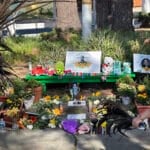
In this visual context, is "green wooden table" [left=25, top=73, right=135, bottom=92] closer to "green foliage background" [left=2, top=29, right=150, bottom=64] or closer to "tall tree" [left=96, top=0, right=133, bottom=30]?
"green foliage background" [left=2, top=29, right=150, bottom=64]

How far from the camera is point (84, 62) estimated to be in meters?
9.27

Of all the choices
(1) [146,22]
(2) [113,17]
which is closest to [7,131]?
(2) [113,17]

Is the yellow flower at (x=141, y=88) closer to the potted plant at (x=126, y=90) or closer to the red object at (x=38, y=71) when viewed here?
the potted plant at (x=126, y=90)

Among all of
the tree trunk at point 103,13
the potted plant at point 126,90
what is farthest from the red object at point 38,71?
the tree trunk at point 103,13

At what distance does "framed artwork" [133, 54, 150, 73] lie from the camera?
902cm

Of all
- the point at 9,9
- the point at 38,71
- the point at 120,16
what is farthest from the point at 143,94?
the point at 120,16

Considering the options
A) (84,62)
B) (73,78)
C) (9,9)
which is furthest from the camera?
(84,62)

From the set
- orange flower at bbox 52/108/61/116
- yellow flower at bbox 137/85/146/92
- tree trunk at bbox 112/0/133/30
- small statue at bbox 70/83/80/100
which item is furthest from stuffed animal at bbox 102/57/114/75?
tree trunk at bbox 112/0/133/30

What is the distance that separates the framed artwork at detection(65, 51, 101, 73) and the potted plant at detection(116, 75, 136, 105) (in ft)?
3.19

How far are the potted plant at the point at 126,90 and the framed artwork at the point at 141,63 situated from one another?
0.82m

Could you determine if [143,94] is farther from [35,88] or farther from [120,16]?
[120,16]

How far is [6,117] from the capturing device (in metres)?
7.09

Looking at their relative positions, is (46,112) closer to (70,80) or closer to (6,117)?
(6,117)

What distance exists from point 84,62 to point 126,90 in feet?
5.38
